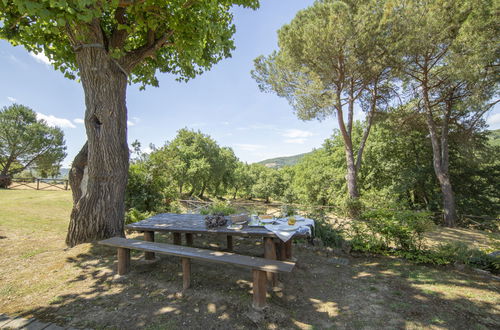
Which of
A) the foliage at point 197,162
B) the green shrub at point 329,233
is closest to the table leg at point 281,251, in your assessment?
the green shrub at point 329,233

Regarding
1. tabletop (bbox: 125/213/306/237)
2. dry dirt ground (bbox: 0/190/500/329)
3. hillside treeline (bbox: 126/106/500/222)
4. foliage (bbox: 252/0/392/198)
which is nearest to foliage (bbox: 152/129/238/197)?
hillside treeline (bbox: 126/106/500/222)

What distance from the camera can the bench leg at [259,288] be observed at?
8.48ft

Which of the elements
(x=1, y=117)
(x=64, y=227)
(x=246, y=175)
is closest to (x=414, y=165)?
(x=64, y=227)

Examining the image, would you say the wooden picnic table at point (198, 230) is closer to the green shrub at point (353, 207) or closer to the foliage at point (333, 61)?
the green shrub at point (353, 207)

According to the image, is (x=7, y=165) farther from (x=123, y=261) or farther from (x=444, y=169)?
(x=444, y=169)

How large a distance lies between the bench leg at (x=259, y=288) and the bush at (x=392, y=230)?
10.5 feet

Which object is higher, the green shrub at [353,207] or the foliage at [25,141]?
the foliage at [25,141]

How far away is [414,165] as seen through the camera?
46.6ft

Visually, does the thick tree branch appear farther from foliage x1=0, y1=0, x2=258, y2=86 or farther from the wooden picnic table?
the wooden picnic table

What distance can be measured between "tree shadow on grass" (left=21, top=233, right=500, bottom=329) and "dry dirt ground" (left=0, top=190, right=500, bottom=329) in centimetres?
1

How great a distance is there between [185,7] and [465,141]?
44.9 feet

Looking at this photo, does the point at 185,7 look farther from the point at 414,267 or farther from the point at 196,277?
the point at 414,267

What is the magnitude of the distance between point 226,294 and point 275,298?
2.23ft

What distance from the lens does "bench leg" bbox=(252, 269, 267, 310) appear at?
258 cm
